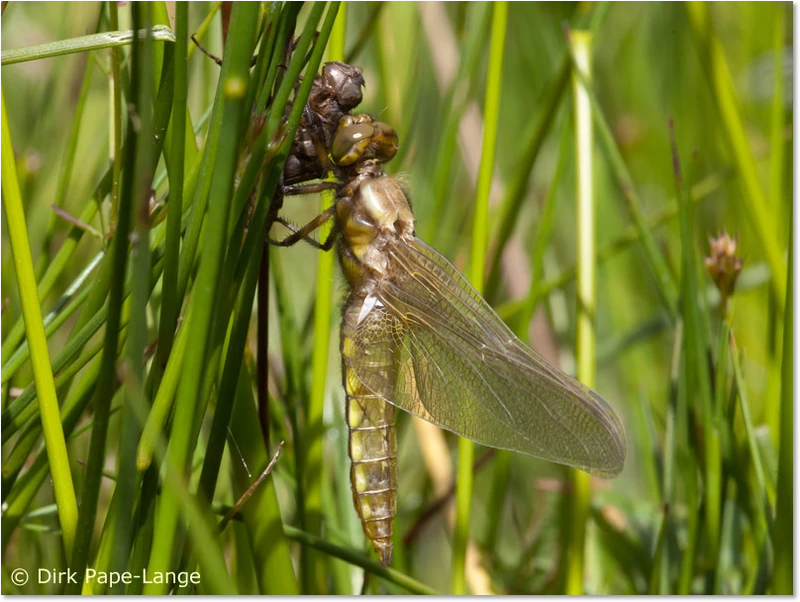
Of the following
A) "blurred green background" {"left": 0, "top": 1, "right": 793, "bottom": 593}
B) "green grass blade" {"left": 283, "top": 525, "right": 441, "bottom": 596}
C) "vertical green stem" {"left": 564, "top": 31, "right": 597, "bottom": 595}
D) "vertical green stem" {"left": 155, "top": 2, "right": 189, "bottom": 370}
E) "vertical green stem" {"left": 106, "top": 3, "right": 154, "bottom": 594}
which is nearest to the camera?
"vertical green stem" {"left": 106, "top": 3, "right": 154, "bottom": 594}

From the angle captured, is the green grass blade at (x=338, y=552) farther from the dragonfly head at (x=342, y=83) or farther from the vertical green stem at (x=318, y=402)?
the dragonfly head at (x=342, y=83)

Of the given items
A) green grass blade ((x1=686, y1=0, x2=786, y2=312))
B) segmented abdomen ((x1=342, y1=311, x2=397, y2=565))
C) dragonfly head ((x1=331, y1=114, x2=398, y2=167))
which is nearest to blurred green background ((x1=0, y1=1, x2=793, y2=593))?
green grass blade ((x1=686, y1=0, x2=786, y2=312))

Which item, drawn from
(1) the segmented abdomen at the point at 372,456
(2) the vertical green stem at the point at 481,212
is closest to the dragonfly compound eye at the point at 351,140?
(2) the vertical green stem at the point at 481,212

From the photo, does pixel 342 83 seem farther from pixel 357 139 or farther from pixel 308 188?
pixel 308 188

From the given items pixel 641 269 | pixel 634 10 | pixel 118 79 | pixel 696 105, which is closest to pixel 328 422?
pixel 118 79

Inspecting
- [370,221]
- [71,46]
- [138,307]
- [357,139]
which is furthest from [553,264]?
[138,307]

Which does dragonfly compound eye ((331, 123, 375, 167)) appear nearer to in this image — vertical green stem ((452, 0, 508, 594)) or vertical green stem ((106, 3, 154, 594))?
vertical green stem ((452, 0, 508, 594))
